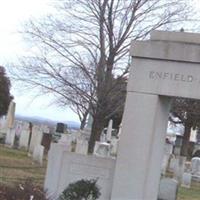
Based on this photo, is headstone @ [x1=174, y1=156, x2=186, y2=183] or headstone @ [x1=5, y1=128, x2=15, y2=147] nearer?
headstone @ [x1=174, y1=156, x2=186, y2=183]

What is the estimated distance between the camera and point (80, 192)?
9055 millimetres

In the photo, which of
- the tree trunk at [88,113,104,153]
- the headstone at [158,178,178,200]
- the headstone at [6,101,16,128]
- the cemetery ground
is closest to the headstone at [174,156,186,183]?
the cemetery ground

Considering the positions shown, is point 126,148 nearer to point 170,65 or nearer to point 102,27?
point 170,65

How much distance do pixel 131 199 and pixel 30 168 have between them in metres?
9.10

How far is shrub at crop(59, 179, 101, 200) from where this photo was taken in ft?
29.5

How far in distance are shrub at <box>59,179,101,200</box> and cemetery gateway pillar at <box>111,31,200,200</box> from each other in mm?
1639

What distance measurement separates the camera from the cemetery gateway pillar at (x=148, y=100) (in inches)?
422

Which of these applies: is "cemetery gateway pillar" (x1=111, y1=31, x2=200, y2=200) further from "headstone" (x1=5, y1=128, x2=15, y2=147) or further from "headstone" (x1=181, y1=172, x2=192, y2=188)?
"headstone" (x1=5, y1=128, x2=15, y2=147)

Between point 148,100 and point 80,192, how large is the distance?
98.7 inches

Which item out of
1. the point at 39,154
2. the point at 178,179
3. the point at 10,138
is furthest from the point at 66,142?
the point at 10,138

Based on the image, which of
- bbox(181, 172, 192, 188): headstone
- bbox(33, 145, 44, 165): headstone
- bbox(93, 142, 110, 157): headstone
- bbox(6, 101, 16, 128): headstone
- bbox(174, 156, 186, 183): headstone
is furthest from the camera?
bbox(6, 101, 16, 128): headstone

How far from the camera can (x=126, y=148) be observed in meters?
11.0

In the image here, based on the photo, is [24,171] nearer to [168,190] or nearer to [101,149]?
[168,190]

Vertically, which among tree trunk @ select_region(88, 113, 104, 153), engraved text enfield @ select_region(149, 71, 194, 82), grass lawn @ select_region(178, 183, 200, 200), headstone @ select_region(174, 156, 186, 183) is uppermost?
engraved text enfield @ select_region(149, 71, 194, 82)
